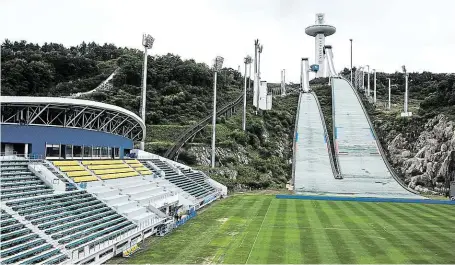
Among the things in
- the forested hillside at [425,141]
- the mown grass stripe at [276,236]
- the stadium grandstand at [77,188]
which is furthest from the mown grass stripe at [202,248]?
the forested hillside at [425,141]

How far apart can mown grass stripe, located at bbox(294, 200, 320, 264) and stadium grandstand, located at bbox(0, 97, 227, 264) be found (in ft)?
22.4

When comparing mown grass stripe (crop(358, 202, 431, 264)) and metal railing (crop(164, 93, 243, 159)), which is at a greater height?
metal railing (crop(164, 93, 243, 159))

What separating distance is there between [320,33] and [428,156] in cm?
6861

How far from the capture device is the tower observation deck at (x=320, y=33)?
102 meters

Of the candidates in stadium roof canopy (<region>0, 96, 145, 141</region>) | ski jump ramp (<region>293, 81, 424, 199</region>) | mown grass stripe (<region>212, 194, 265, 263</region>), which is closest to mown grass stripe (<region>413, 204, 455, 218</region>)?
ski jump ramp (<region>293, 81, 424, 199</region>)

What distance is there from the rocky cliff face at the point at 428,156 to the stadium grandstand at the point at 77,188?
20582 millimetres

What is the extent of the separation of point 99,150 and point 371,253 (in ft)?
62.9

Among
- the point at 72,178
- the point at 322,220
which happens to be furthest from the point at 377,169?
the point at 72,178

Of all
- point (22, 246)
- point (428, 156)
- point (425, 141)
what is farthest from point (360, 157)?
point (22, 246)

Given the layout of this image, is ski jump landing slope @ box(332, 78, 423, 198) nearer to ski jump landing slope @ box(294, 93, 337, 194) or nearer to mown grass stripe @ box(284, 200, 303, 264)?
ski jump landing slope @ box(294, 93, 337, 194)

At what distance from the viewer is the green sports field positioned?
16703 mm

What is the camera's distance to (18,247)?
1288 centimetres

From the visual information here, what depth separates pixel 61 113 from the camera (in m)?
24.9

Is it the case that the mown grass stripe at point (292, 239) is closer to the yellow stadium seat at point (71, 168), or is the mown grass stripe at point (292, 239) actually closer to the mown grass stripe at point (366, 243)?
the mown grass stripe at point (366, 243)
